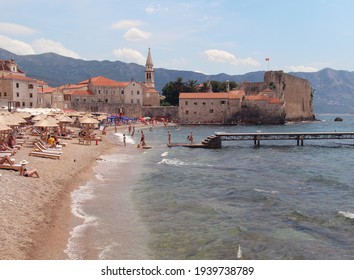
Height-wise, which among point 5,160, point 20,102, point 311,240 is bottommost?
point 311,240

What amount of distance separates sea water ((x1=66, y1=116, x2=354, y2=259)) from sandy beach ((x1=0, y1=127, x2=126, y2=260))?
0.51m

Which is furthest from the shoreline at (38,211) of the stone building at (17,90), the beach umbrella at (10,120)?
the stone building at (17,90)

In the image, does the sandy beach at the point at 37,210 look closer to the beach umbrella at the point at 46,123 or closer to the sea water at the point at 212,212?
the sea water at the point at 212,212

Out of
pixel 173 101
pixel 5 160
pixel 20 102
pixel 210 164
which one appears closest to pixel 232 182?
pixel 210 164

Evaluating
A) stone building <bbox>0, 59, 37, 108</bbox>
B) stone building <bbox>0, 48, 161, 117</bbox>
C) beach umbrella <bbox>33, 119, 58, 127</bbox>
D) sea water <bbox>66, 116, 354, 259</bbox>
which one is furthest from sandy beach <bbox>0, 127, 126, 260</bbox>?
stone building <bbox>0, 48, 161, 117</bbox>

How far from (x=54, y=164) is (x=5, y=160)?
4.02 meters

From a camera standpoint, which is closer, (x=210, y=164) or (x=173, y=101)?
(x=210, y=164)

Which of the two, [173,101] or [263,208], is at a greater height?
[173,101]

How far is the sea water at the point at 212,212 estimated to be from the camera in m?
11.6

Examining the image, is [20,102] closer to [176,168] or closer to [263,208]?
[176,168]

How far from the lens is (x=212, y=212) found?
1586 centimetres

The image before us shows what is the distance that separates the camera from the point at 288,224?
1441 cm

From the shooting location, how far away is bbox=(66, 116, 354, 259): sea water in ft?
38.1

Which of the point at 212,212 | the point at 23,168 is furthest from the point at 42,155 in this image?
the point at 212,212
